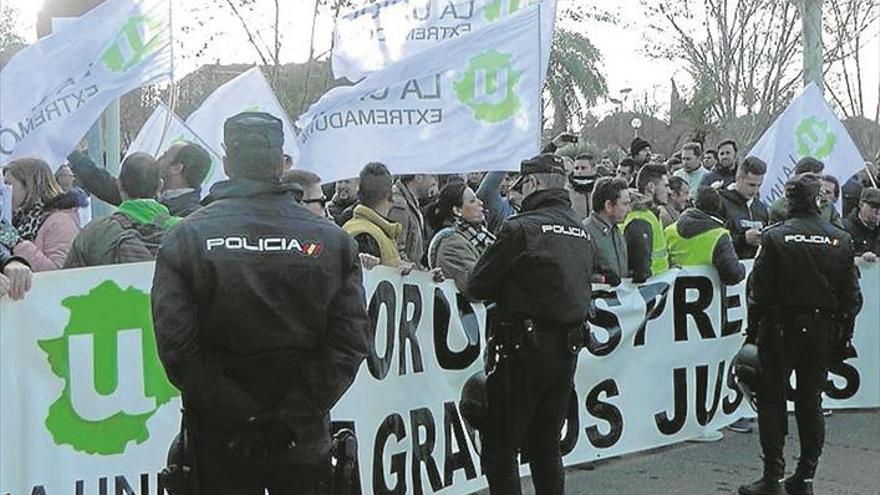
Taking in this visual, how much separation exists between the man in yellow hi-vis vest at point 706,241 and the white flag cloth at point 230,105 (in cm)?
319

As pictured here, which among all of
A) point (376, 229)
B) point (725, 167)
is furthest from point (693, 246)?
point (376, 229)

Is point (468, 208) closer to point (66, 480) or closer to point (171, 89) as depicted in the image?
point (171, 89)

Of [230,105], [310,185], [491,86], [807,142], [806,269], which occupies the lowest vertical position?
[806,269]

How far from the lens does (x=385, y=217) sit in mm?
7141

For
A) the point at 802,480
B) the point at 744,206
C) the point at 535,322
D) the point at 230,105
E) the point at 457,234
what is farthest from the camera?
the point at 744,206

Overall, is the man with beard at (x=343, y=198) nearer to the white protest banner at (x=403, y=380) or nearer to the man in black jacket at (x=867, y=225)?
the white protest banner at (x=403, y=380)

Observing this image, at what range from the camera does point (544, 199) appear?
6.23 metres

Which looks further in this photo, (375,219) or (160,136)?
(160,136)

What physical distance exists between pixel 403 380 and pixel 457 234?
1076mm

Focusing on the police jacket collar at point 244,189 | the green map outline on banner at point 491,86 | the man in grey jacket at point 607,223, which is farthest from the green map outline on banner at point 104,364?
the man in grey jacket at point 607,223

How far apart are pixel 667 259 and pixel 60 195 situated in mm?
4764

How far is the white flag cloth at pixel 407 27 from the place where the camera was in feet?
25.8

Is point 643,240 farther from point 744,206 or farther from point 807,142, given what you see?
point 807,142

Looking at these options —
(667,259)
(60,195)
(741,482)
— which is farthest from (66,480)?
(667,259)
